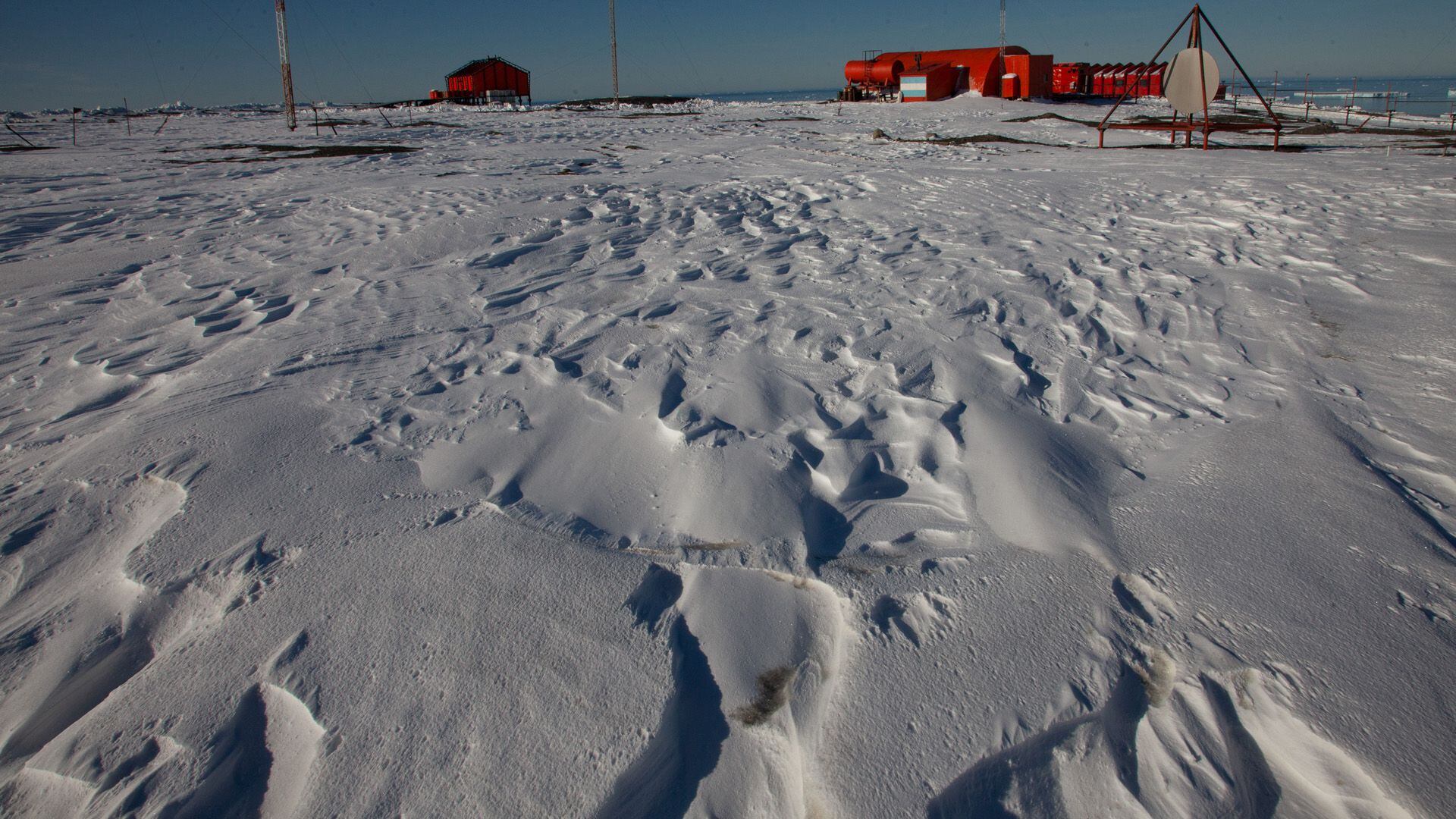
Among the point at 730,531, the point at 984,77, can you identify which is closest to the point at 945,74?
the point at 984,77

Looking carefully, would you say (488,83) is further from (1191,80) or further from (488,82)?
(1191,80)

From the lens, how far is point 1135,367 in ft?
11.2

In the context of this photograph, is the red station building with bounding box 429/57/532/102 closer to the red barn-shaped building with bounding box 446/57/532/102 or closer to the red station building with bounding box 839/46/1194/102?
the red barn-shaped building with bounding box 446/57/532/102

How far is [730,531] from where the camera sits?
2.31 meters

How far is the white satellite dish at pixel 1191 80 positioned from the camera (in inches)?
438

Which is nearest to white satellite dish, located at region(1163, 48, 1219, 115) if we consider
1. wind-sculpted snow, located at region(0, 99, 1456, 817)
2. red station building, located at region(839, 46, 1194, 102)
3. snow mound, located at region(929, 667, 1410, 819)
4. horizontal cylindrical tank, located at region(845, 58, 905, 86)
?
wind-sculpted snow, located at region(0, 99, 1456, 817)

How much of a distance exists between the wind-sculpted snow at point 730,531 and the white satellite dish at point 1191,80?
7729 mm

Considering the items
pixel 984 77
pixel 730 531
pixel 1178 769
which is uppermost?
pixel 984 77

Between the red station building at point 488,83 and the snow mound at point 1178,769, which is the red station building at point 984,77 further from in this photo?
the snow mound at point 1178,769

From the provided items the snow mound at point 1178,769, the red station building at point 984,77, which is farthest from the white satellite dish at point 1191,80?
the red station building at point 984,77

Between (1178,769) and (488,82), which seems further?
(488,82)

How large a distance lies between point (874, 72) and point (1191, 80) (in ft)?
67.8

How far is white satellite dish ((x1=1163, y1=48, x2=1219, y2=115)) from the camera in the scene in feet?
36.5

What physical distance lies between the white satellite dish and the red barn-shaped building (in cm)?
3059
